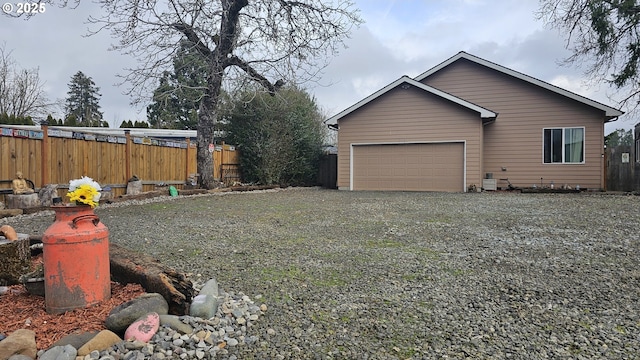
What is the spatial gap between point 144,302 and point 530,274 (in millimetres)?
3363

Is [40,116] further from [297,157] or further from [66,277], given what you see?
[66,277]

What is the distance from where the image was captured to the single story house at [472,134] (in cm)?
1357

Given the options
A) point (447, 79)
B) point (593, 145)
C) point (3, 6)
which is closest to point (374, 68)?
point (447, 79)

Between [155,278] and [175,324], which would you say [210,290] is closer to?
[155,278]

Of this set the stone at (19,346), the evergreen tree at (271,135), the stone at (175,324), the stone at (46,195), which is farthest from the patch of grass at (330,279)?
the evergreen tree at (271,135)

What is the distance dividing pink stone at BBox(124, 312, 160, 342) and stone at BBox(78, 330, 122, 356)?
7 cm

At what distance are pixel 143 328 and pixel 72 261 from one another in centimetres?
72

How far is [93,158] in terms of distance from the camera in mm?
9695

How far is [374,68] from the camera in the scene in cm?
1941

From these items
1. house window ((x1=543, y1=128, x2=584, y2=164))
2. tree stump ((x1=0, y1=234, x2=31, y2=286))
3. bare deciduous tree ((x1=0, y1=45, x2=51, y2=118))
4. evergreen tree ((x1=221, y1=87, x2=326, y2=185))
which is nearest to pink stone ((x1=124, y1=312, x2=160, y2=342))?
tree stump ((x1=0, y1=234, x2=31, y2=286))

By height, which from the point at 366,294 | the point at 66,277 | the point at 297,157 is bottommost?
the point at 366,294

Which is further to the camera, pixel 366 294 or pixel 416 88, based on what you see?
pixel 416 88

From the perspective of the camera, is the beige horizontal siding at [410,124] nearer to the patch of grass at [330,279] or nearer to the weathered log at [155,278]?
the patch of grass at [330,279]

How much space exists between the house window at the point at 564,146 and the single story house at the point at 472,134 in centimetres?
3
